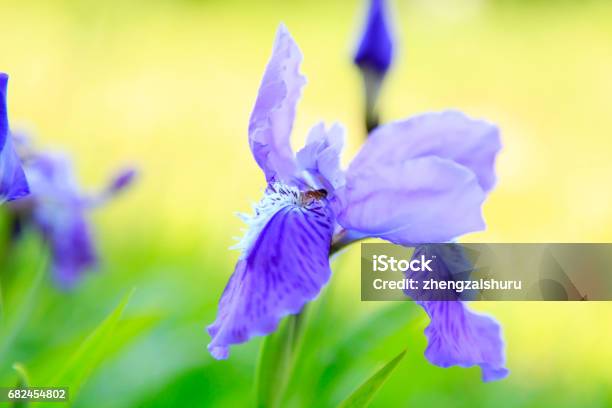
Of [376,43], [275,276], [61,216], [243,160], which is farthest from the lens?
[243,160]

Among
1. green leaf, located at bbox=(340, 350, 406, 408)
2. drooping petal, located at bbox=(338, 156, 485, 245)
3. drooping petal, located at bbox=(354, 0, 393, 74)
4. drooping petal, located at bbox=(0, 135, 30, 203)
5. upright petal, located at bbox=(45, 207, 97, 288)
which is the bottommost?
green leaf, located at bbox=(340, 350, 406, 408)

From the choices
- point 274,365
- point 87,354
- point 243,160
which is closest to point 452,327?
point 274,365

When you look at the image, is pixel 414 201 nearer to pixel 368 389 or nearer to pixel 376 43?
pixel 368 389

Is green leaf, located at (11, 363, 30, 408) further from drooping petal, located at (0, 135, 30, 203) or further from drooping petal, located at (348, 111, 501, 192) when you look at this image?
drooping petal, located at (348, 111, 501, 192)

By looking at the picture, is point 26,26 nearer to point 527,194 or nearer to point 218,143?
point 218,143

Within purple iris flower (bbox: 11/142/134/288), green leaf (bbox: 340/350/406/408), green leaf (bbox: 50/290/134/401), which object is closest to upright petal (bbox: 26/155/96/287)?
purple iris flower (bbox: 11/142/134/288)

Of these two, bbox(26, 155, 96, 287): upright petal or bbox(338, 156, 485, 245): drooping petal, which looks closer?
bbox(338, 156, 485, 245): drooping petal

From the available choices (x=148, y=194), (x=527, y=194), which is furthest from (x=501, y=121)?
(x=148, y=194)

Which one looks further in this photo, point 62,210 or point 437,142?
point 62,210
